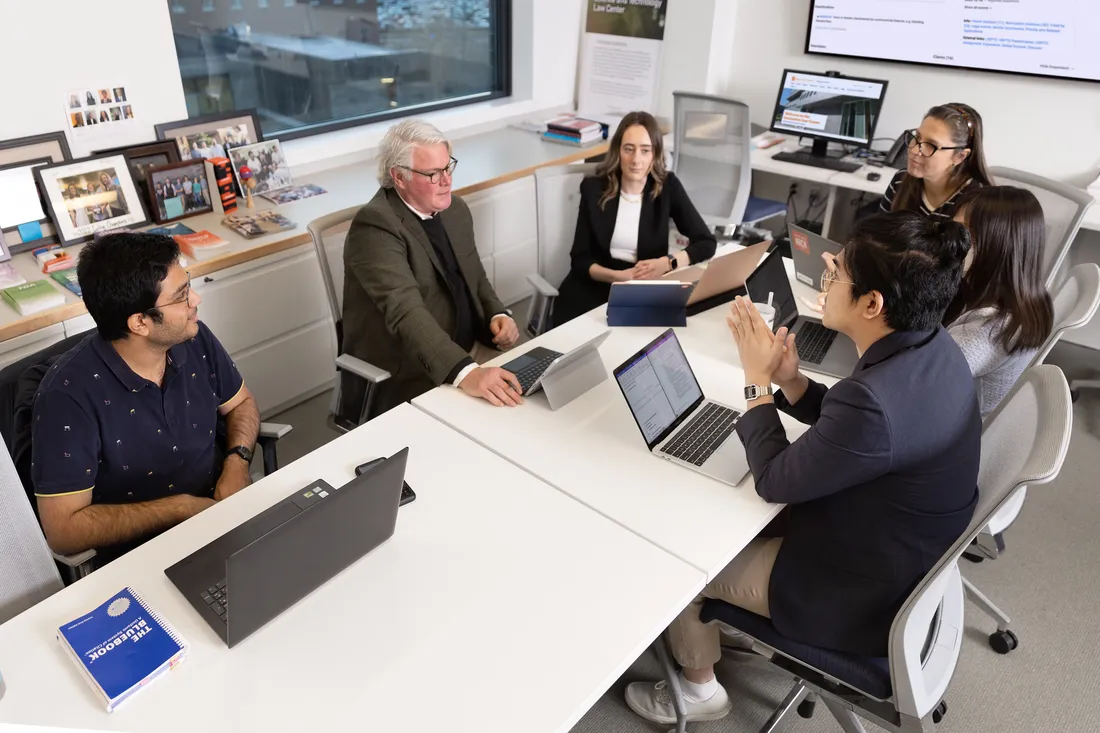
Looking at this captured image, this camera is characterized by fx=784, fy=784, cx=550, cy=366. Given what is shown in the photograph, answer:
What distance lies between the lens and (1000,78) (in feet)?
13.2

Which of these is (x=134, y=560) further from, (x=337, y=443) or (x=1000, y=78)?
(x=1000, y=78)

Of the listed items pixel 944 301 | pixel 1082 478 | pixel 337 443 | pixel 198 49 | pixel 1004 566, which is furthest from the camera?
pixel 198 49

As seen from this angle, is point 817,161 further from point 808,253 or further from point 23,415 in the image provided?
point 23,415

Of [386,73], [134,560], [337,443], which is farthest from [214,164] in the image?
[134,560]

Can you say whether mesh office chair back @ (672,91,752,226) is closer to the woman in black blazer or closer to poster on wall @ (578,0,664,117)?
poster on wall @ (578,0,664,117)

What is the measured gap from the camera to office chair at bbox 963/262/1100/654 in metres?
1.94

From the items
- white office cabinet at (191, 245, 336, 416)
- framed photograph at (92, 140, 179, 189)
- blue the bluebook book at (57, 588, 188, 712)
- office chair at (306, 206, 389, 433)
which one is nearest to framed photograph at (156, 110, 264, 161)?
framed photograph at (92, 140, 179, 189)

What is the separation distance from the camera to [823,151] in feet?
14.2

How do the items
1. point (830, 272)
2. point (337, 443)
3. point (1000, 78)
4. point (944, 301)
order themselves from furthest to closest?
point (1000, 78), point (337, 443), point (830, 272), point (944, 301)

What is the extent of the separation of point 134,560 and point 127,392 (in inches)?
16.7

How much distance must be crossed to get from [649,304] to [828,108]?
8.69 ft

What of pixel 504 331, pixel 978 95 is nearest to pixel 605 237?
pixel 504 331

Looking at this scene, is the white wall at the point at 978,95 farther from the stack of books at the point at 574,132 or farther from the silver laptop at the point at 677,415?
the silver laptop at the point at 677,415

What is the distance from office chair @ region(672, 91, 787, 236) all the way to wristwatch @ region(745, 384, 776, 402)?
2.42 m
